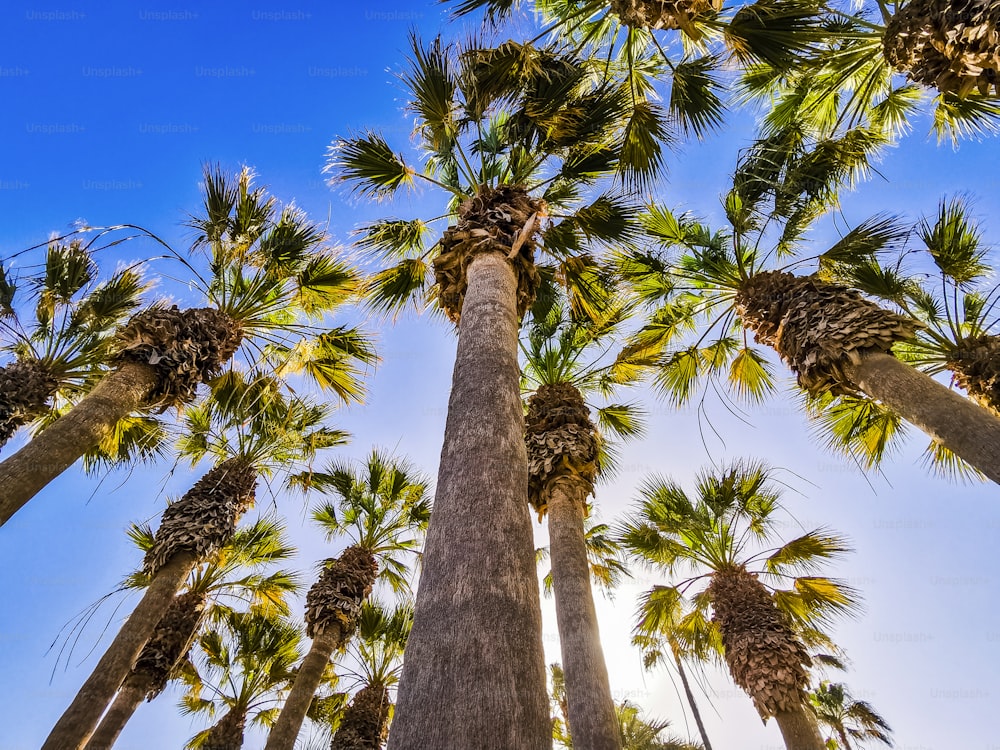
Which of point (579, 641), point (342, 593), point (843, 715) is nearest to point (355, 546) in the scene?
point (342, 593)

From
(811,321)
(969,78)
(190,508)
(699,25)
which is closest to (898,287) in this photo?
(811,321)

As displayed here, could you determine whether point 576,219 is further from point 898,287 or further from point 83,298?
point 83,298

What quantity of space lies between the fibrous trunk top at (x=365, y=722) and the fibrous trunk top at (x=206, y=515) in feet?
17.1

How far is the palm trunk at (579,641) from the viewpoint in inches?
201

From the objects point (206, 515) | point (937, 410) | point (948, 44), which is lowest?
point (937, 410)

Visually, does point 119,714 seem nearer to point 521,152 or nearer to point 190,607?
point 190,607

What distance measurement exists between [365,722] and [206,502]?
19.9ft

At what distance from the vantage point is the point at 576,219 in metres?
7.59

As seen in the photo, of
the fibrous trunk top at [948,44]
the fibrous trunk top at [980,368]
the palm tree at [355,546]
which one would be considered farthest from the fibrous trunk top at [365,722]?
the fibrous trunk top at [948,44]

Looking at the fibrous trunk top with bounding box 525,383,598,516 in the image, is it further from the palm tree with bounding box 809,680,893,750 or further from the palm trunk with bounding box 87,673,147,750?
the palm tree with bounding box 809,680,893,750

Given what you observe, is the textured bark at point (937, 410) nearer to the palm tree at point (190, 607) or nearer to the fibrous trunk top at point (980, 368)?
the fibrous trunk top at point (980, 368)

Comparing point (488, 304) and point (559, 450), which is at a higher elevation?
point (559, 450)

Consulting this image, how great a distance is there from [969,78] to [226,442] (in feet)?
39.1

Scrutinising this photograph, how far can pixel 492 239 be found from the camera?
4.88 m
